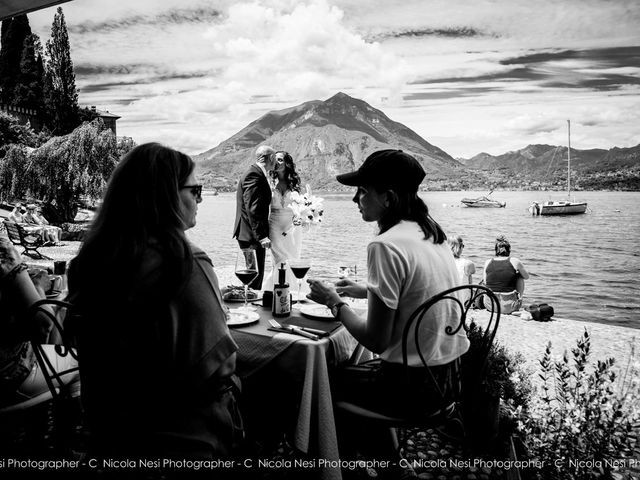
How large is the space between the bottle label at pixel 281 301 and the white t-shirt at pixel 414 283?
59 cm

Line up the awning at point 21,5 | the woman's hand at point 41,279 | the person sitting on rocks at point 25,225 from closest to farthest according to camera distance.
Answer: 1. the woman's hand at point 41,279
2. the awning at point 21,5
3. the person sitting on rocks at point 25,225

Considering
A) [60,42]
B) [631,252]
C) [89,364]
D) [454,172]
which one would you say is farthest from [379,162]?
[454,172]

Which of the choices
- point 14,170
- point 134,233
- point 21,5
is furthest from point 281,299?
point 14,170

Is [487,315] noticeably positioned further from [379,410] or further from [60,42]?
[60,42]

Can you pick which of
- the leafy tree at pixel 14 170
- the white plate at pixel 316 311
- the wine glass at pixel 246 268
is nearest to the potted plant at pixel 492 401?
the white plate at pixel 316 311

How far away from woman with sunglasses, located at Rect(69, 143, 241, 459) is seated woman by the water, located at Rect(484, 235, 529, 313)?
5.78 metres

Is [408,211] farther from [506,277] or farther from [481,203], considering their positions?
[481,203]

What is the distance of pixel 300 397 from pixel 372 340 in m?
0.45

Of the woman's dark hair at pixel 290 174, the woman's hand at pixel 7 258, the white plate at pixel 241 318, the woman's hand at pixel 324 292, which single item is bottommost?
the white plate at pixel 241 318

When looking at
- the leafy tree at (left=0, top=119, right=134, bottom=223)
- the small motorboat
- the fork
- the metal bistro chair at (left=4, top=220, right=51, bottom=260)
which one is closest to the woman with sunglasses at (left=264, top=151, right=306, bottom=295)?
the fork

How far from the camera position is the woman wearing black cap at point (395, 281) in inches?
66.9

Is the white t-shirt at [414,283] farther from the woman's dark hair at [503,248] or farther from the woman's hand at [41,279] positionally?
the woman's dark hair at [503,248]

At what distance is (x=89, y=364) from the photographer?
1.28m

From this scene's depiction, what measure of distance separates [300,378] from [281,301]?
430 millimetres
